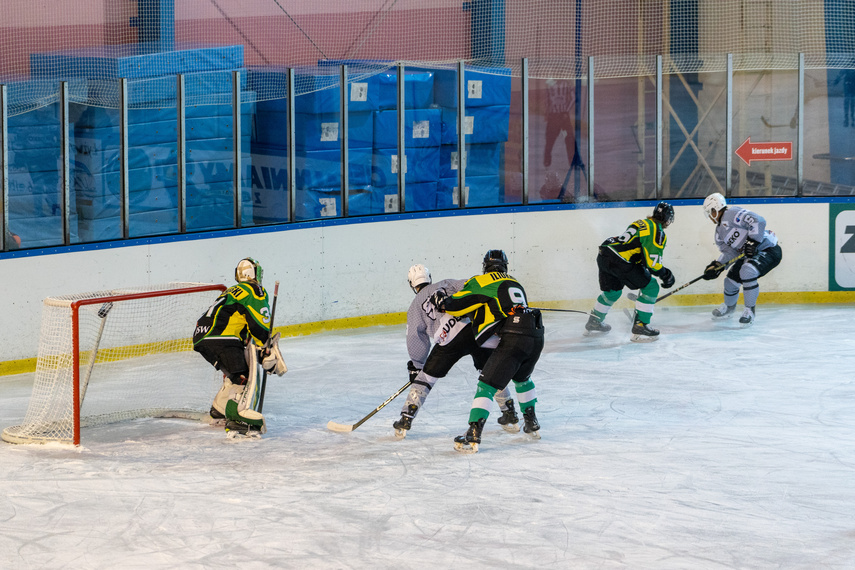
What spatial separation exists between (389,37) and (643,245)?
3.77 meters

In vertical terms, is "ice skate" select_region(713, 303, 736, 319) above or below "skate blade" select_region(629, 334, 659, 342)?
above

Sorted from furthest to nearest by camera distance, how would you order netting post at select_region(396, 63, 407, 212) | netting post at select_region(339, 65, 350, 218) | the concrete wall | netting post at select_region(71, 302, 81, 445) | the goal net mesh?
netting post at select_region(396, 63, 407, 212) < netting post at select_region(339, 65, 350, 218) < the goal net mesh < the concrete wall < netting post at select_region(71, 302, 81, 445)

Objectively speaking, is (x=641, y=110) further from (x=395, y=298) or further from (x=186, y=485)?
(x=186, y=485)

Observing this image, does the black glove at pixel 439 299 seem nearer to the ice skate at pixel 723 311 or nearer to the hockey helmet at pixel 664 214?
the hockey helmet at pixel 664 214

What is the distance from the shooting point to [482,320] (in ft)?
17.6

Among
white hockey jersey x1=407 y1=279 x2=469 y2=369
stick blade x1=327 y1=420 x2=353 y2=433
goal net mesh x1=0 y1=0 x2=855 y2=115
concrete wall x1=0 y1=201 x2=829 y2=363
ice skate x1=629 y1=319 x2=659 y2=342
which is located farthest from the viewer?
goal net mesh x1=0 y1=0 x2=855 y2=115

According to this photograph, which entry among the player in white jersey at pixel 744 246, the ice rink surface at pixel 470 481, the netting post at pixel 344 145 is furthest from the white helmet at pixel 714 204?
the netting post at pixel 344 145

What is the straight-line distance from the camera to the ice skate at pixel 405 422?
5.55m

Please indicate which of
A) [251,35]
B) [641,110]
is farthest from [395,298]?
[641,110]

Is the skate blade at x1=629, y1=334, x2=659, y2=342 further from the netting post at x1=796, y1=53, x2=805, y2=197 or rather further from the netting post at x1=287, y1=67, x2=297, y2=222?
the netting post at x1=287, y1=67, x2=297, y2=222

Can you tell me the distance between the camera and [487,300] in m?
5.29

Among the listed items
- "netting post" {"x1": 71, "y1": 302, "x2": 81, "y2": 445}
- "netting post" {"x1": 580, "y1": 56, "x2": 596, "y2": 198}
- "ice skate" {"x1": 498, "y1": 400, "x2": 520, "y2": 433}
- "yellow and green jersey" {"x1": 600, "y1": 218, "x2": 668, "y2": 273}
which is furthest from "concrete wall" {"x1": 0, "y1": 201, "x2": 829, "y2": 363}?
"ice skate" {"x1": 498, "y1": 400, "x2": 520, "y2": 433}

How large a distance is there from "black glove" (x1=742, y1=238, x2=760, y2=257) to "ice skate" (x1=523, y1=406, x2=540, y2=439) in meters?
3.59

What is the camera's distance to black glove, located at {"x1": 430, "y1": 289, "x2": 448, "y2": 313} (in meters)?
5.28
